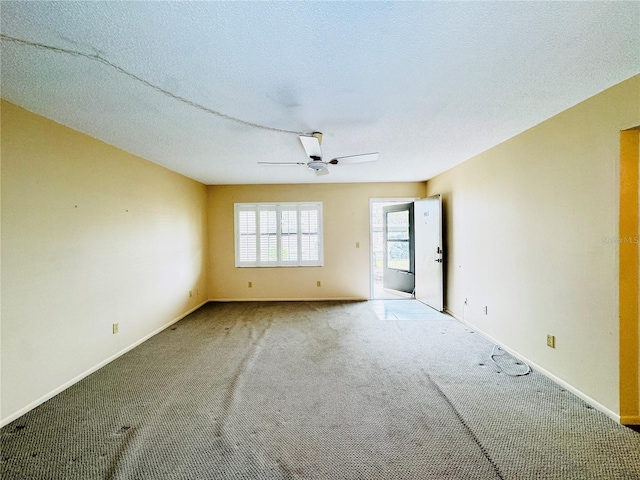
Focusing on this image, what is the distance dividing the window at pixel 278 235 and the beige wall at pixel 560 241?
9.32ft

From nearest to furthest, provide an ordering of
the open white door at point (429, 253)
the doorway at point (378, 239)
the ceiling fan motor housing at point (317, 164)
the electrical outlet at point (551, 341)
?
the electrical outlet at point (551, 341) → the ceiling fan motor housing at point (317, 164) → the open white door at point (429, 253) → the doorway at point (378, 239)

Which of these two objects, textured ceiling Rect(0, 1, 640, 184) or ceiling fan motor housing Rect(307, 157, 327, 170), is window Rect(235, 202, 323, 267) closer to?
ceiling fan motor housing Rect(307, 157, 327, 170)

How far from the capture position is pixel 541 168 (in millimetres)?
2359

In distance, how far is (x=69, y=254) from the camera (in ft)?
7.66

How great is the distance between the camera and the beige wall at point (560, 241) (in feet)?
5.95

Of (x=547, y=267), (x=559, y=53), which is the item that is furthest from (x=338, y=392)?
(x=559, y=53)

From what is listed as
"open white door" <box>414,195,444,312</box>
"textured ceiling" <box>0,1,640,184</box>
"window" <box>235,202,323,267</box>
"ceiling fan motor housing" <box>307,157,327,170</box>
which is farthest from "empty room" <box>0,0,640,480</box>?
"window" <box>235,202,323,267</box>

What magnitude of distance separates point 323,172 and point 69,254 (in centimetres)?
258

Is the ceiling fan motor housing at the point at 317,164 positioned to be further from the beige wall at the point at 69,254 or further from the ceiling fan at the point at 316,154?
the beige wall at the point at 69,254

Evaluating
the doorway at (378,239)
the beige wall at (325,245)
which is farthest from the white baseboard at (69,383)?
the doorway at (378,239)

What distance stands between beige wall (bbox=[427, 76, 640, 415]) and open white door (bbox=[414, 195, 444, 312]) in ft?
2.60

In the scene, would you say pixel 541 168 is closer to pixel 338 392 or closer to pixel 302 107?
pixel 302 107

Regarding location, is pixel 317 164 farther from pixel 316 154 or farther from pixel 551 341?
pixel 551 341

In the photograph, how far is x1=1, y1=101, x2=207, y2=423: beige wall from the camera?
6.27 ft
